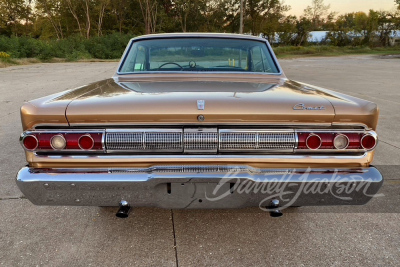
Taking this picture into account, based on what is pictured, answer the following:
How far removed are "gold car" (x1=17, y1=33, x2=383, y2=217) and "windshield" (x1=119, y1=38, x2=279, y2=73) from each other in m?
1.20

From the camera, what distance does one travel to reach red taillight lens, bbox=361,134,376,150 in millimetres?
2055

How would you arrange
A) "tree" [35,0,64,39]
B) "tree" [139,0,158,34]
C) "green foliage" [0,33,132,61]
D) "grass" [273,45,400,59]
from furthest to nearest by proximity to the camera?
"tree" [139,0,158,34]
"tree" [35,0,64,39]
"grass" [273,45,400,59]
"green foliage" [0,33,132,61]

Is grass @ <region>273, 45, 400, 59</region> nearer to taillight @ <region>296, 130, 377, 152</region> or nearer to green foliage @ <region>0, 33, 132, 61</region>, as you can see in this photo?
green foliage @ <region>0, 33, 132, 61</region>

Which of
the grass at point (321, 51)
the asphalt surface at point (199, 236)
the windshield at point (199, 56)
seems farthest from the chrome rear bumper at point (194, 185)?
the grass at point (321, 51)

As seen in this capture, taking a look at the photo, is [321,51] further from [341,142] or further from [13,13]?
[13,13]

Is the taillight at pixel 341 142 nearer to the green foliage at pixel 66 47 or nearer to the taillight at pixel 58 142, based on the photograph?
the taillight at pixel 58 142

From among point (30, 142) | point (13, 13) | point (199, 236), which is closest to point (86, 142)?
point (30, 142)

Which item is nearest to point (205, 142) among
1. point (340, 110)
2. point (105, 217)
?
point (340, 110)

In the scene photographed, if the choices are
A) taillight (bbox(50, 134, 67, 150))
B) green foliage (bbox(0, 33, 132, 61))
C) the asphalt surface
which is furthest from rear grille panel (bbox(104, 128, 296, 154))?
green foliage (bbox(0, 33, 132, 61))

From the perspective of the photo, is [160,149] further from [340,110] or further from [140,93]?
[340,110]

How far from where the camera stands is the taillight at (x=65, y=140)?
202cm

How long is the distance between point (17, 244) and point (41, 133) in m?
1.04

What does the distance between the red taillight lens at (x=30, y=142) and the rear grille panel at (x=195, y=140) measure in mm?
458

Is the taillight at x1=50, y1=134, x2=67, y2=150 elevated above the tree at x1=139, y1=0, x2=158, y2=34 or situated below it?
below
